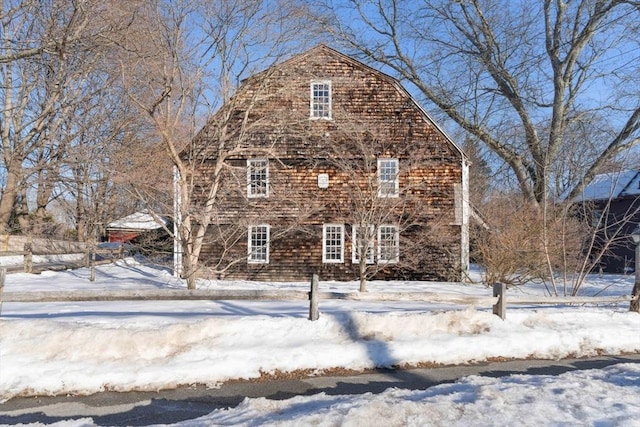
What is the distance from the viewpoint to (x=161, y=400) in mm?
5902

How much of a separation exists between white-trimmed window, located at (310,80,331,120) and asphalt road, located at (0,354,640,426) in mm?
13823

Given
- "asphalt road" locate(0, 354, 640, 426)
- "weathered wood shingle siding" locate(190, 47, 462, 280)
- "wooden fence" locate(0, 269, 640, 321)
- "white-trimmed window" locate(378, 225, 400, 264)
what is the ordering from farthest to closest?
"weathered wood shingle siding" locate(190, 47, 462, 280) < "white-trimmed window" locate(378, 225, 400, 264) < "wooden fence" locate(0, 269, 640, 321) < "asphalt road" locate(0, 354, 640, 426)

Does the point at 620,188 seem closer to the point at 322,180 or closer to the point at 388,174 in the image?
the point at 388,174

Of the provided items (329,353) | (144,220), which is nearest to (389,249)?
(144,220)

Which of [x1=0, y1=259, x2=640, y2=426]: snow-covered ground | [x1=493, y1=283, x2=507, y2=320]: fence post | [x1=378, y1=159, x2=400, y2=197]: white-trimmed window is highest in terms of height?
[x1=378, y1=159, x2=400, y2=197]: white-trimmed window

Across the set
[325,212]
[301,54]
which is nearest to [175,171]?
[301,54]

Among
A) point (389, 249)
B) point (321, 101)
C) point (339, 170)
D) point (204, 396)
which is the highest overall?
point (321, 101)

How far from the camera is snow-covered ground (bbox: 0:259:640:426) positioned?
4691 mm

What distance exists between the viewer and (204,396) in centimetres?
604

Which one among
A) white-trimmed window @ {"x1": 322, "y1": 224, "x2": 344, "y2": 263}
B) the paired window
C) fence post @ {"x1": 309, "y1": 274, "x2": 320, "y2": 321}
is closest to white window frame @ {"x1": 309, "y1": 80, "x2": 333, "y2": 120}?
white-trimmed window @ {"x1": 322, "y1": 224, "x2": 344, "y2": 263}

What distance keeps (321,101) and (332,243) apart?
218 inches

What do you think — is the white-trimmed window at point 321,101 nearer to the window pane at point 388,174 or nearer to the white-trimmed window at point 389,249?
the window pane at point 388,174

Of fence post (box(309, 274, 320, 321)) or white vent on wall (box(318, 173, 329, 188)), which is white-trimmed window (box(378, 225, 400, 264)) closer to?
white vent on wall (box(318, 173, 329, 188))

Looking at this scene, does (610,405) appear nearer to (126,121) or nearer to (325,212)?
(325,212)
